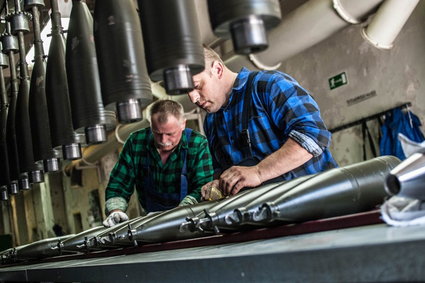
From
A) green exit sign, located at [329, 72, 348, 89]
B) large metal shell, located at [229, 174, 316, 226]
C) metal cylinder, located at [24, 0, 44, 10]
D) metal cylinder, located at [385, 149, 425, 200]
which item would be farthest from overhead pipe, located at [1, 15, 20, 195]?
green exit sign, located at [329, 72, 348, 89]

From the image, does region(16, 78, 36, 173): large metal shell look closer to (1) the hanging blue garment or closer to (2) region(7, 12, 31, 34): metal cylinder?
(2) region(7, 12, 31, 34): metal cylinder

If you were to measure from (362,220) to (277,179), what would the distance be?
4.09ft

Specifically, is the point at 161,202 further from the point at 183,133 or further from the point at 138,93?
the point at 138,93

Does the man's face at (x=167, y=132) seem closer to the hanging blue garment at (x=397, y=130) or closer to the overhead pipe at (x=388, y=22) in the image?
the overhead pipe at (x=388, y=22)

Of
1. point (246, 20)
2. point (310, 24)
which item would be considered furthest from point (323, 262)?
point (310, 24)

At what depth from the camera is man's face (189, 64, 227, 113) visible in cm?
240

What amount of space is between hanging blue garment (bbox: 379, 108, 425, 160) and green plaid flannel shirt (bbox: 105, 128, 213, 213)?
6.14ft

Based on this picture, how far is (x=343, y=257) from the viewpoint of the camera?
738 mm

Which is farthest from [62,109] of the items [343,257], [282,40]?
[282,40]

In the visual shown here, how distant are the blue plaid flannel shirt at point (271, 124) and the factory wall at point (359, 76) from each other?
2.44 metres

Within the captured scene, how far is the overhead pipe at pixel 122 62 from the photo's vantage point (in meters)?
1.19

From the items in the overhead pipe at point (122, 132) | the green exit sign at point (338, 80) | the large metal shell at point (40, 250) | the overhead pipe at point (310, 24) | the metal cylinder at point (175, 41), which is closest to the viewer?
the metal cylinder at point (175, 41)

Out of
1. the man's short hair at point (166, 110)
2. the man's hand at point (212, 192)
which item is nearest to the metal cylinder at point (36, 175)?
the man's hand at point (212, 192)

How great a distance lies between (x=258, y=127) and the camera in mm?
2348
